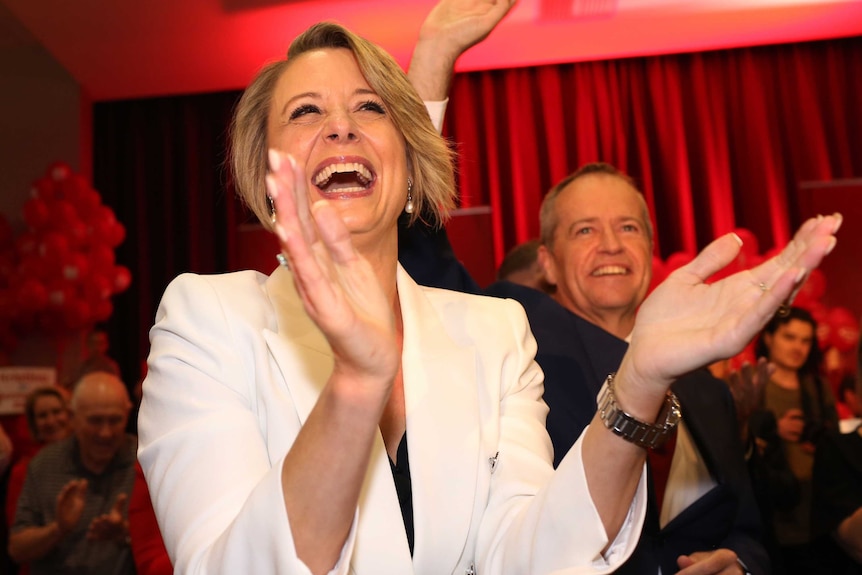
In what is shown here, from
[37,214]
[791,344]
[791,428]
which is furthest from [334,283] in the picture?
[37,214]

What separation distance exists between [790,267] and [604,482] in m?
0.38

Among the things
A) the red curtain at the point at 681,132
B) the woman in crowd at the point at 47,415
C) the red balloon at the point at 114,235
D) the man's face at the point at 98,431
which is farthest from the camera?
the red curtain at the point at 681,132

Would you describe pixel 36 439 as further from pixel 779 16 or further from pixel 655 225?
pixel 779 16

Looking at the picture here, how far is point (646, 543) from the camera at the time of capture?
1.94 metres

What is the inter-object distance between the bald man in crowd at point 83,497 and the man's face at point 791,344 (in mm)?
2877

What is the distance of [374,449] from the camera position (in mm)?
Answer: 1359

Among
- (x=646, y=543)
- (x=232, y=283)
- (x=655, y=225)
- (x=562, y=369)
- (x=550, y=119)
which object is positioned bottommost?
(x=646, y=543)

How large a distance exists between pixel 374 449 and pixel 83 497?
8.57 ft

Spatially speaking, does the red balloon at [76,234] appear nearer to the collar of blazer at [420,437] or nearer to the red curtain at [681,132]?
the red curtain at [681,132]

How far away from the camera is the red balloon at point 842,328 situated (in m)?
5.40

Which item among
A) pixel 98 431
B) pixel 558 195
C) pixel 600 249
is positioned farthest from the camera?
pixel 98 431

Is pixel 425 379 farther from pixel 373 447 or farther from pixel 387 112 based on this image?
pixel 387 112

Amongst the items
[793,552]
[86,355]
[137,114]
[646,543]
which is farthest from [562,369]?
[137,114]

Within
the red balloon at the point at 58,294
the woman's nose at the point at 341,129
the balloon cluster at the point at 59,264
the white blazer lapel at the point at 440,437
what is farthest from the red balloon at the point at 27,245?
the white blazer lapel at the point at 440,437
